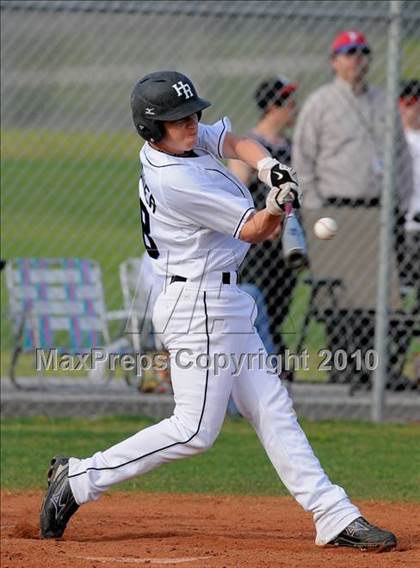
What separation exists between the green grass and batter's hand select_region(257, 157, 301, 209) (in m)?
2.35

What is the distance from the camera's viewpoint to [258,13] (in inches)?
327

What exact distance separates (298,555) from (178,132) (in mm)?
1754

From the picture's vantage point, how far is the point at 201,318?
4988mm

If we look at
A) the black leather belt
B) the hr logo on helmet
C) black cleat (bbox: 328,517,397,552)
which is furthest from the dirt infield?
the hr logo on helmet

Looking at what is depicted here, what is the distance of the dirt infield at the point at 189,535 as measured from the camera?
15.6 feet

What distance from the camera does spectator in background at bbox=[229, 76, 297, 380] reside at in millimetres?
8469

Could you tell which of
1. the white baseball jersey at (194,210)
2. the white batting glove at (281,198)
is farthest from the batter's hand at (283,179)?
the white baseball jersey at (194,210)

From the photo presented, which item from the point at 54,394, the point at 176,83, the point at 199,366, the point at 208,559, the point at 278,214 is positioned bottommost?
the point at 54,394

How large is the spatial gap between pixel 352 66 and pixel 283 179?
14.6 ft

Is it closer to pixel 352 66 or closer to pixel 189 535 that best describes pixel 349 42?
pixel 352 66

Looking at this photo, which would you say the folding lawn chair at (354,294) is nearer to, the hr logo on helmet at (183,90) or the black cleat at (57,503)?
the black cleat at (57,503)

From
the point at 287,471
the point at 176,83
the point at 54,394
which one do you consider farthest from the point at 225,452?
the point at 176,83

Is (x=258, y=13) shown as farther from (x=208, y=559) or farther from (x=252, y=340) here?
(x=208, y=559)

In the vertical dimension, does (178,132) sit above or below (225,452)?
above
